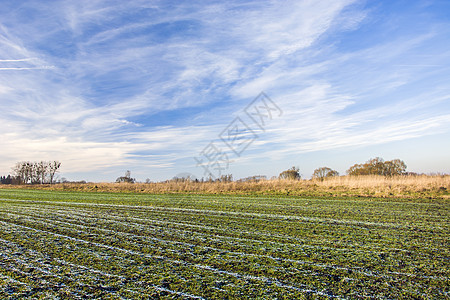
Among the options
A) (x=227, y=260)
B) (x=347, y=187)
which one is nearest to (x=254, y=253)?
(x=227, y=260)

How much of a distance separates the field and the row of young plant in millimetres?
15

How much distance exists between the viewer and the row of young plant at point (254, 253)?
3.25 meters

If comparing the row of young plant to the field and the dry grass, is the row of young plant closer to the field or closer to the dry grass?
the field

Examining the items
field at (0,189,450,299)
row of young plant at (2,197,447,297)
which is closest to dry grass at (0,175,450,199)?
field at (0,189,450,299)

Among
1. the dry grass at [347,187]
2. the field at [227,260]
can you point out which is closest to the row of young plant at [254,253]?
the field at [227,260]

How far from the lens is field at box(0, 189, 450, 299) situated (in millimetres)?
3113

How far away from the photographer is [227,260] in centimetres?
410

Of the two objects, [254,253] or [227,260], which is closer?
[227,260]

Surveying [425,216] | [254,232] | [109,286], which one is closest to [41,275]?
[109,286]

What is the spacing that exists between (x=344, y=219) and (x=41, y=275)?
7.02 metres

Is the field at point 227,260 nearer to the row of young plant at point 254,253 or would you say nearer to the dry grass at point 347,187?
the row of young plant at point 254,253

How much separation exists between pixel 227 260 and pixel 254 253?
21.5 inches

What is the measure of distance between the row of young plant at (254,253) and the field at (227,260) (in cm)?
2

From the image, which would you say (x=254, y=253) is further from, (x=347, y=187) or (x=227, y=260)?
(x=347, y=187)
